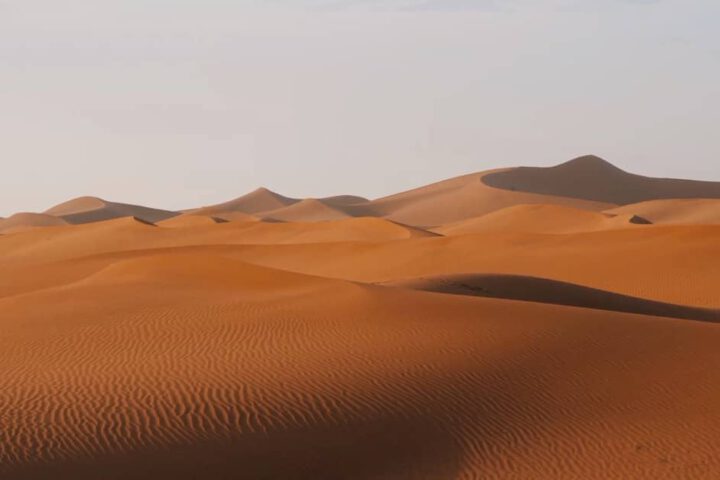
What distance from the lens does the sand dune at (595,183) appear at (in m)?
112

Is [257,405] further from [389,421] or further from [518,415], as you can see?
[518,415]

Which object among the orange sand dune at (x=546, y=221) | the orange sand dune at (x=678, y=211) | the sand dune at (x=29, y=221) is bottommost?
the orange sand dune at (x=678, y=211)

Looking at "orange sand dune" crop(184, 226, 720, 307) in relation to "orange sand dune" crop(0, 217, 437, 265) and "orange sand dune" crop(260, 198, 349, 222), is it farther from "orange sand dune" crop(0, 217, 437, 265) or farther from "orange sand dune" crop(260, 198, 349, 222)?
"orange sand dune" crop(260, 198, 349, 222)

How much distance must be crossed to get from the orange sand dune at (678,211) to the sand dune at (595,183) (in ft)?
78.3

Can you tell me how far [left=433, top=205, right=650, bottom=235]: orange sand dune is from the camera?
190 ft

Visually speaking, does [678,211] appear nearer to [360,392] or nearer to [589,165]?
[589,165]

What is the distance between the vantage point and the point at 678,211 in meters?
81.5

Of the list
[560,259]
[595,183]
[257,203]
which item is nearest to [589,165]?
[595,183]

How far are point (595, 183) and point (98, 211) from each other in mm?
60877

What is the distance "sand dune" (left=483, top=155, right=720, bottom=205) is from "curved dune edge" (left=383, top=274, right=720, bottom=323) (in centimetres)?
8790

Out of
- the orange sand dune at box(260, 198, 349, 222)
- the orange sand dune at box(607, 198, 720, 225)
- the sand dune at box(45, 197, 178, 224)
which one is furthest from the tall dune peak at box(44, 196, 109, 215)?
the orange sand dune at box(607, 198, 720, 225)

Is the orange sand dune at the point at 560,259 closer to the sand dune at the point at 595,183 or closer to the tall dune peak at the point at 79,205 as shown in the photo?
the sand dune at the point at 595,183

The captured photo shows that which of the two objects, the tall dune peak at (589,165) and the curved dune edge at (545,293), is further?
the tall dune peak at (589,165)

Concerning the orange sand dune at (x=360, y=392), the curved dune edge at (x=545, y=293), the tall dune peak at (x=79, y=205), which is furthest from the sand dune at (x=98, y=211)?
the orange sand dune at (x=360, y=392)
